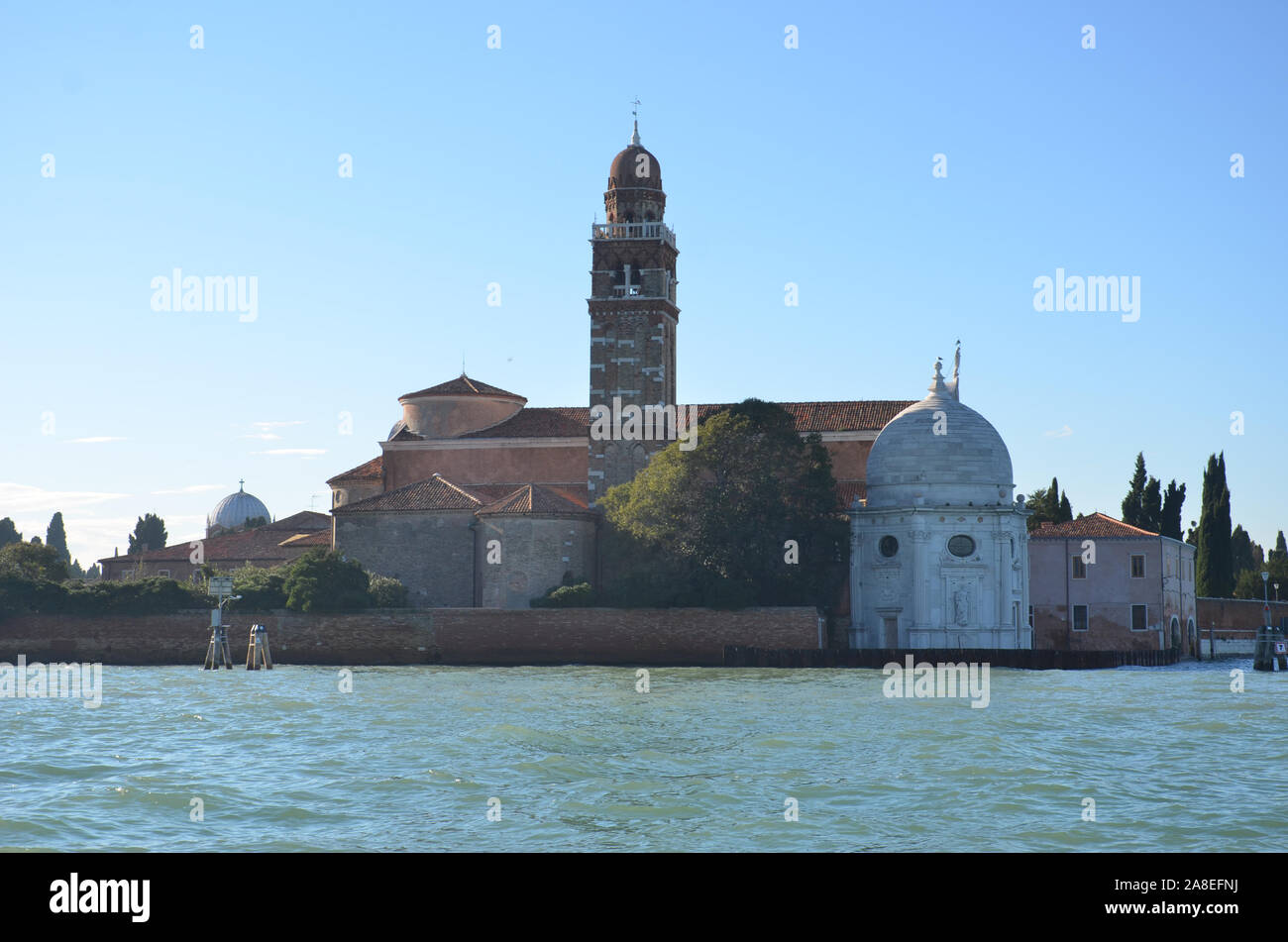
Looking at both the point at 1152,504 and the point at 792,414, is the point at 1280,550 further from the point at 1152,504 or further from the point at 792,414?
the point at 792,414

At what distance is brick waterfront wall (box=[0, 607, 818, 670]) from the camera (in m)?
38.3

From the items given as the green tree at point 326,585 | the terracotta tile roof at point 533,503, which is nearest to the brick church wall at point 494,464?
the terracotta tile roof at point 533,503

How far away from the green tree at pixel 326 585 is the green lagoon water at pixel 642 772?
43.1 feet

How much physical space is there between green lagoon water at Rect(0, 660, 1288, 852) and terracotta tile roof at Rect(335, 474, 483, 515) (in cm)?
1629

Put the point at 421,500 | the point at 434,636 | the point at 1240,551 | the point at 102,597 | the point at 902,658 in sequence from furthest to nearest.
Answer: the point at 1240,551
the point at 421,500
the point at 102,597
the point at 434,636
the point at 902,658

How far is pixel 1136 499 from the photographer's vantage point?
55781mm

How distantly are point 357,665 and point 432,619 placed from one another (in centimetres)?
231

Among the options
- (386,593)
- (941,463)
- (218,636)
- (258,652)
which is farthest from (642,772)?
(941,463)

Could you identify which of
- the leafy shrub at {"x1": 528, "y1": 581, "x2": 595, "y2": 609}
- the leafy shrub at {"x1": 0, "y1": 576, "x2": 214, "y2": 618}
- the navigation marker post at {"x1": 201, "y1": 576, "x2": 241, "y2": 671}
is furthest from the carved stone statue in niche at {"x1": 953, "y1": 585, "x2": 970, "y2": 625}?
the leafy shrub at {"x1": 0, "y1": 576, "x2": 214, "y2": 618}

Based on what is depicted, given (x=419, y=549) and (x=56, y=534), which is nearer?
(x=419, y=549)

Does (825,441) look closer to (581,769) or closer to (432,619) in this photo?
(432,619)

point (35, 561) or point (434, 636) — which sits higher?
point (35, 561)

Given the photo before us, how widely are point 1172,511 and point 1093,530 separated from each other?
35.2ft
